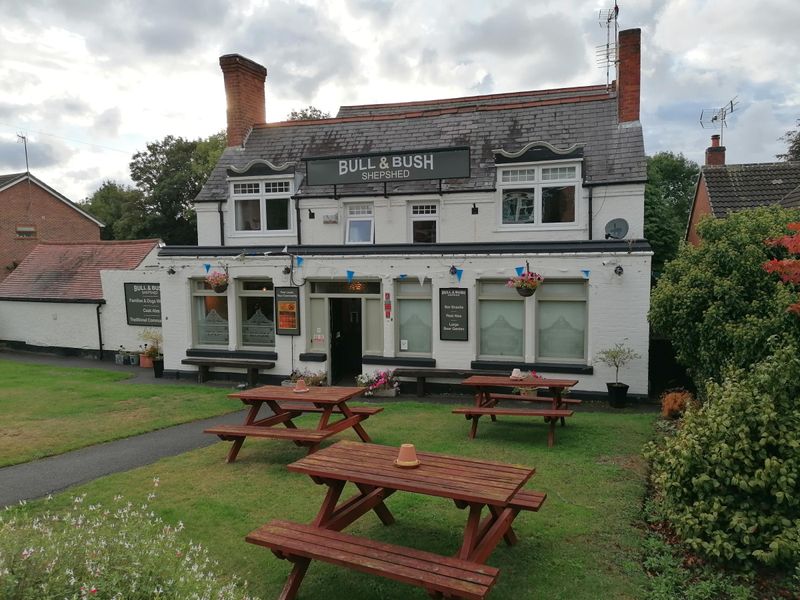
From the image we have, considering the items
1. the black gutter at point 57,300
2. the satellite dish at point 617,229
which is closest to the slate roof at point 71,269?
the black gutter at point 57,300

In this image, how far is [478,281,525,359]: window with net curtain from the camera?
12.8 meters

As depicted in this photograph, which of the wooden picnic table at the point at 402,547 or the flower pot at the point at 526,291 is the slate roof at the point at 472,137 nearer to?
the flower pot at the point at 526,291

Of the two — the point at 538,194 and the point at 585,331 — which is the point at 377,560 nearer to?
the point at 585,331

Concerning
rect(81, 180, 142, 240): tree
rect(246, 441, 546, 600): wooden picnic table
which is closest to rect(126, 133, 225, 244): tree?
rect(81, 180, 142, 240): tree

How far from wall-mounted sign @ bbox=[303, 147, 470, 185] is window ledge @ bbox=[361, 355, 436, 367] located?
176 inches

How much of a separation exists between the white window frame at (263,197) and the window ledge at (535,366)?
6.78m

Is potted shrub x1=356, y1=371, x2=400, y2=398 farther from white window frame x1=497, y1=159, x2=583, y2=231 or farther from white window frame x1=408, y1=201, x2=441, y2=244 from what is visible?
white window frame x1=497, y1=159, x2=583, y2=231

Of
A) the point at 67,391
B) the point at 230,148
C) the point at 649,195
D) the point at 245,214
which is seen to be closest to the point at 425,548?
the point at 67,391

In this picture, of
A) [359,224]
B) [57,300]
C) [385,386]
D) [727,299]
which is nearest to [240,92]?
[359,224]

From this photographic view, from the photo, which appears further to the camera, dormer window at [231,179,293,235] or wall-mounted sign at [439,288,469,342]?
dormer window at [231,179,293,235]

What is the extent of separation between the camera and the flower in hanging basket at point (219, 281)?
1426cm

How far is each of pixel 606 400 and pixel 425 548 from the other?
319 inches

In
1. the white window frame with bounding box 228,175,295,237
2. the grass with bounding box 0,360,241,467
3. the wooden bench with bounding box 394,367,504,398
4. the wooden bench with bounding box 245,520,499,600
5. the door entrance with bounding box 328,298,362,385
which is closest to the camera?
the wooden bench with bounding box 245,520,499,600

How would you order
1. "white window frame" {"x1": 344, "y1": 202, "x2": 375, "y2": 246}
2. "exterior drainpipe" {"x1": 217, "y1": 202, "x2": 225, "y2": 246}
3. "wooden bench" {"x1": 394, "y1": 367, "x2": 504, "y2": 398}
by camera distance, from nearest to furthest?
1. "wooden bench" {"x1": 394, "y1": 367, "x2": 504, "y2": 398}
2. "white window frame" {"x1": 344, "y1": 202, "x2": 375, "y2": 246}
3. "exterior drainpipe" {"x1": 217, "y1": 202, "x2": 225, "y2": 246}
